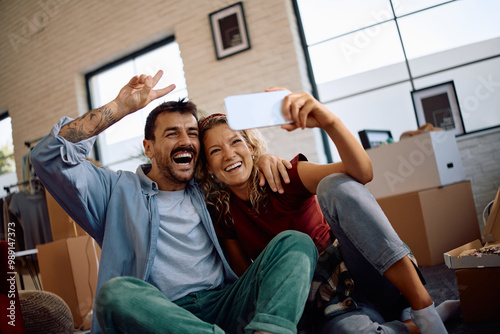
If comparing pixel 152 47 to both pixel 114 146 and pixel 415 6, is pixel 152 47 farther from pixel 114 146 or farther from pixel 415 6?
pixel 415 6

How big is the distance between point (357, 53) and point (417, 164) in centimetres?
140

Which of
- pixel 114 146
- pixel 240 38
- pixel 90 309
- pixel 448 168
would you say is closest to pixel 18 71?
pixel 114 146

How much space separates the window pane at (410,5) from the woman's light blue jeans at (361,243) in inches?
103

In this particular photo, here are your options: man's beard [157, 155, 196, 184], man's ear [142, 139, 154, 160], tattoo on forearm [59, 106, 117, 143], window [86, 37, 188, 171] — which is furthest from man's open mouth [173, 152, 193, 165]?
window [86, 37, 188, 171]

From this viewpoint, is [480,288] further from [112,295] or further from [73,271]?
[73,271]

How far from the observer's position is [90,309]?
96.0 inches

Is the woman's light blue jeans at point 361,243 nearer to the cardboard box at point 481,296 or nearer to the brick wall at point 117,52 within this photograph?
the cardboard box at point 481,296

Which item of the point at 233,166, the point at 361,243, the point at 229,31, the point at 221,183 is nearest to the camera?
the point at 361,243

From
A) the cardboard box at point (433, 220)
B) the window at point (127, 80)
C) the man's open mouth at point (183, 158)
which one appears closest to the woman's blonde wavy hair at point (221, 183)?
the man's open mouth at point (183, 158)

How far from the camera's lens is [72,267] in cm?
243

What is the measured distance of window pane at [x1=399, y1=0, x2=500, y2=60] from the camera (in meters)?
2.86

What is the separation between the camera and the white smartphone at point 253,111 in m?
0.80

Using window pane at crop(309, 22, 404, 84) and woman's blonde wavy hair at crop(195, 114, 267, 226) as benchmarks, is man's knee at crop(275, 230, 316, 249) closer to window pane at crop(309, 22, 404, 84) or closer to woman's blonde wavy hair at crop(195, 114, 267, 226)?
woman's blonde wavy hair at crop(195, 114, 267, 226)

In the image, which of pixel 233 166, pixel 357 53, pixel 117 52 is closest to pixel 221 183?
pixel 233 166
